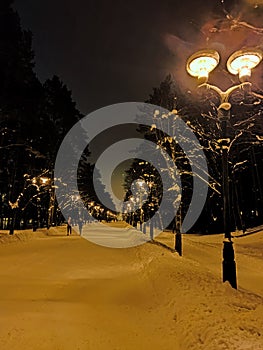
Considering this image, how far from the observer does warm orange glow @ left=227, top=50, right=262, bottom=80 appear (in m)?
6.94

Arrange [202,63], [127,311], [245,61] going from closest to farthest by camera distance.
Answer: [127,311] < [245,61] < [202,63]

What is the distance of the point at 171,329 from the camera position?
18.2 ft

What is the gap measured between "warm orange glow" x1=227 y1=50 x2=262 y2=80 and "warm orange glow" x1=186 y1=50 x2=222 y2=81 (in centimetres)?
44

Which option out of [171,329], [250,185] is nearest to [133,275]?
[171,329]

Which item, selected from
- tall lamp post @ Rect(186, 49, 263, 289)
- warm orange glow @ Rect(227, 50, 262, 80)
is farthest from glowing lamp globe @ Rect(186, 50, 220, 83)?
warm orange glow @ Rect(227, 50, 262, 80)

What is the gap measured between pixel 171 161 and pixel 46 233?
2033 cm

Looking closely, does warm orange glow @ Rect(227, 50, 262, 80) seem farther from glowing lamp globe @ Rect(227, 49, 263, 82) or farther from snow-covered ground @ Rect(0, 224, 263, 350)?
snow-covered ground @ Rect(0, 224, 263, 350)

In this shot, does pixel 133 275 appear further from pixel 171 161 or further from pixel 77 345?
pixel 171 161

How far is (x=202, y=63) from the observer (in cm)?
736

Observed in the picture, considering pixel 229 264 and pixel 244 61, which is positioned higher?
pixel 244 61

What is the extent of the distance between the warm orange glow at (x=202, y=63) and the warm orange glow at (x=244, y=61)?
0.44 metres

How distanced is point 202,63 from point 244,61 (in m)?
1.02

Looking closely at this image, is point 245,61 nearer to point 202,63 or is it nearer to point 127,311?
point 202,63

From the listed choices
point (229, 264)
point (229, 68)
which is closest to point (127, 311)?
point (229, 264)
